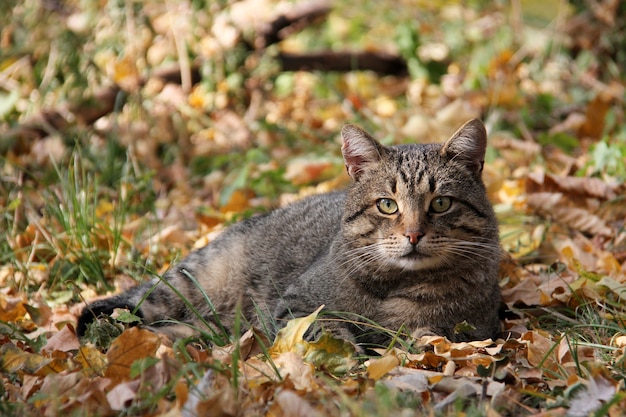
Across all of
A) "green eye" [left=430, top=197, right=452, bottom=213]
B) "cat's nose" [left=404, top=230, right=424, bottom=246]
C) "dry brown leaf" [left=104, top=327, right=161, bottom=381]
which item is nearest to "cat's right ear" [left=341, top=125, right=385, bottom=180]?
"green eye" [left=430, top=197, right=452, bottom=213]

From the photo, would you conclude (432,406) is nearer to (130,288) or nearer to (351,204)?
(351,204)

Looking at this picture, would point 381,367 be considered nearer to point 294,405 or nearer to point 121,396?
point 294,405

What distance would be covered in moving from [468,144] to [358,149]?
21.3 inches

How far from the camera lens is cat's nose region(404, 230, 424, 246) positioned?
356 cm

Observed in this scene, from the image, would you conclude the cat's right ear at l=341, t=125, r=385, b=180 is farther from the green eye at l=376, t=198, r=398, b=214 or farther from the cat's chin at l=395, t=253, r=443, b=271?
the cat's chin at l=395, t=253, r=443, b=271

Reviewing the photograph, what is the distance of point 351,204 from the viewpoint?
396cm

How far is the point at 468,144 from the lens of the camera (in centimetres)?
387

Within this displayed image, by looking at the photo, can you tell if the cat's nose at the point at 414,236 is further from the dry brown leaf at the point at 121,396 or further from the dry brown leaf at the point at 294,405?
the dry brown leaf at the point at 121,396

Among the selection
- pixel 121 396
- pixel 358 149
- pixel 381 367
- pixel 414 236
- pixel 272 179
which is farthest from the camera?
pixel 272 179

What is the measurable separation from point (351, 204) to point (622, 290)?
1419 millimetres

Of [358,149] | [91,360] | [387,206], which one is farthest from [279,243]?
[91,360]

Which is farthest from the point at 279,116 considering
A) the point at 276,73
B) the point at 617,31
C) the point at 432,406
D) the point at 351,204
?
the point at 432,406

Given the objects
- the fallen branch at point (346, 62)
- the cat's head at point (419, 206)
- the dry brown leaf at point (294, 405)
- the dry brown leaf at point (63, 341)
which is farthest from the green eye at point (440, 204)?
the fallen branch at point (346, 62)

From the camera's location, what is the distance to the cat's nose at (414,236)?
11.7 feet
